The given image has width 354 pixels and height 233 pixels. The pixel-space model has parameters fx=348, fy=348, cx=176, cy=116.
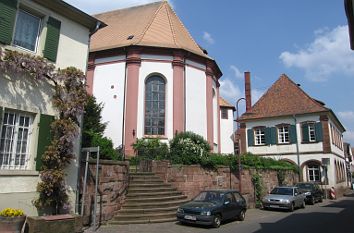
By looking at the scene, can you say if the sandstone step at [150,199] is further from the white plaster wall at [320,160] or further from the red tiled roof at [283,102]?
the red tiled roof at [283,102]

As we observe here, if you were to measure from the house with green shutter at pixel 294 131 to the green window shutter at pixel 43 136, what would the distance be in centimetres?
2849

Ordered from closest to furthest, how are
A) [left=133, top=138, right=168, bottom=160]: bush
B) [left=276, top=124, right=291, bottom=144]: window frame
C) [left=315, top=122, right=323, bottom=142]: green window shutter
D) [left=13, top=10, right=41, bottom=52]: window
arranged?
[left=13, top=10, right=41, bottom=52]: window
[left=133, top=138, right=168, bottom=160]: bush
[left=315, top=122, right=323, bottom=142]: green window shutter
[left=276, top=124, right=291, bottom=144]: window frame

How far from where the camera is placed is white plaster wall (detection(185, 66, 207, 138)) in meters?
24.4

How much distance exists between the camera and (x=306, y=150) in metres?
34.3

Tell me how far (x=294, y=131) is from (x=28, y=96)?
29.7 m

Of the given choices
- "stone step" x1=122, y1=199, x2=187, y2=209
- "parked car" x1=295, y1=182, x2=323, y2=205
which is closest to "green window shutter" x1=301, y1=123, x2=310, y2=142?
"parked car" x1=295, y1=182, x2=323, y2=205

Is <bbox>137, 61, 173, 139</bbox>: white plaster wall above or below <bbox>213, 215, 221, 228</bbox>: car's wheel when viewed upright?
above

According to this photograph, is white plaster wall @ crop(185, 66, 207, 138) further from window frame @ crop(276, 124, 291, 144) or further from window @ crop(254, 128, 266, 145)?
window @ crop(254, 128, 266, 145)

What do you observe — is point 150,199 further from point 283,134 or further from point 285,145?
point 283,134

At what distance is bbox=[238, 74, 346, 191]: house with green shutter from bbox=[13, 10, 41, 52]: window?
2918 cm

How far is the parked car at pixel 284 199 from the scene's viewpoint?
19953 mm

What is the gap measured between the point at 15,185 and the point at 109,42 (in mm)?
17828

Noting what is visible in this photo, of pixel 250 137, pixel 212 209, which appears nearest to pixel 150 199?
pixel 212 209

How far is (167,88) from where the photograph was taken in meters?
24.1
